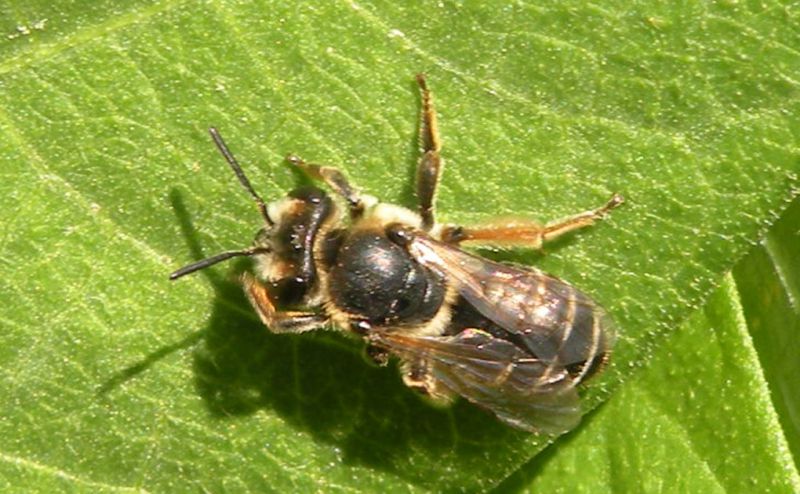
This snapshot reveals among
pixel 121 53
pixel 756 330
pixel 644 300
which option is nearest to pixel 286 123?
pixel 121 53

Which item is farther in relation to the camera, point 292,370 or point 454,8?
point 292,370

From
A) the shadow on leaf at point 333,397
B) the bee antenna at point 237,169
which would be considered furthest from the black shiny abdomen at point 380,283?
the shadow on leaf at point 333,397

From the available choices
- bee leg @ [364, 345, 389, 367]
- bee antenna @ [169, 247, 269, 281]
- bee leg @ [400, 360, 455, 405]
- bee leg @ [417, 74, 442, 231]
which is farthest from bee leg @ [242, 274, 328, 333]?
bee leg @ [417, 74, 442, 231]

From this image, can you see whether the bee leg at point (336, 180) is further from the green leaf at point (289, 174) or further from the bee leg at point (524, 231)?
the bee leg at point (524, 231)

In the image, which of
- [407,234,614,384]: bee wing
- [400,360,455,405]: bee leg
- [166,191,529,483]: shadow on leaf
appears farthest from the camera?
[166,191,529,483]: shadow on leaf

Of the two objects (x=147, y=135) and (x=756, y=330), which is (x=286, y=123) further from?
(x=756, y=330)

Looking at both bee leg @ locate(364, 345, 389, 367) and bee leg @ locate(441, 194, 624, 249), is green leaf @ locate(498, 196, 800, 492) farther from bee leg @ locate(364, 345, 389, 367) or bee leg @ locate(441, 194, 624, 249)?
bee leg @ locate(364, 345, 389, 367)
